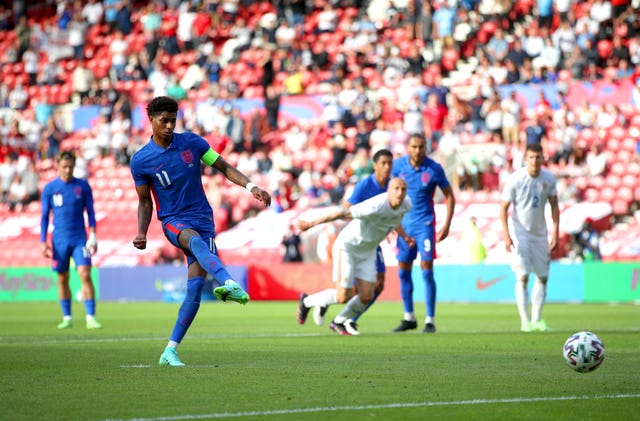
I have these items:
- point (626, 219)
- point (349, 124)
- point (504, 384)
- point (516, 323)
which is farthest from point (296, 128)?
point (504, 384)

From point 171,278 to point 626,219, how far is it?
414 inches

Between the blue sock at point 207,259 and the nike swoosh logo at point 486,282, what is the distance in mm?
16465

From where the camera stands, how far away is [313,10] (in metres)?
37.8

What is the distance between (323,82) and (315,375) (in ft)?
83.5

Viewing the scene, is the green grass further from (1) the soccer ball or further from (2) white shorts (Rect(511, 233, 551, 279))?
(2) white shorts (Rect(511, 233, 551, 279))

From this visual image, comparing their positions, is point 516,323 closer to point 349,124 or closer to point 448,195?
point 448,195

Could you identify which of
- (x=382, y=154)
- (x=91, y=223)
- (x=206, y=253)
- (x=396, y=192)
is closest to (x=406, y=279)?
(x=382, y=154)

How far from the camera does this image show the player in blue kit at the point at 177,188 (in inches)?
416

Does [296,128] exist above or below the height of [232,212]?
above

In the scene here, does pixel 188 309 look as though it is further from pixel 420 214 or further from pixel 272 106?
pixel 272 106

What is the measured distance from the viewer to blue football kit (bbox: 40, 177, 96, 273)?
1764 centimetres

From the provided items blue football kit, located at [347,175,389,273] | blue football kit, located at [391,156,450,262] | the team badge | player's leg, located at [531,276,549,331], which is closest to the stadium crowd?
player's leg, located at [531,276,549,331]

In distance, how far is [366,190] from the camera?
15.1 meters

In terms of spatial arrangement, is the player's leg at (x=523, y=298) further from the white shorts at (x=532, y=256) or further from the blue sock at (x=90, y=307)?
the blue sock at (x=90, y=307)
